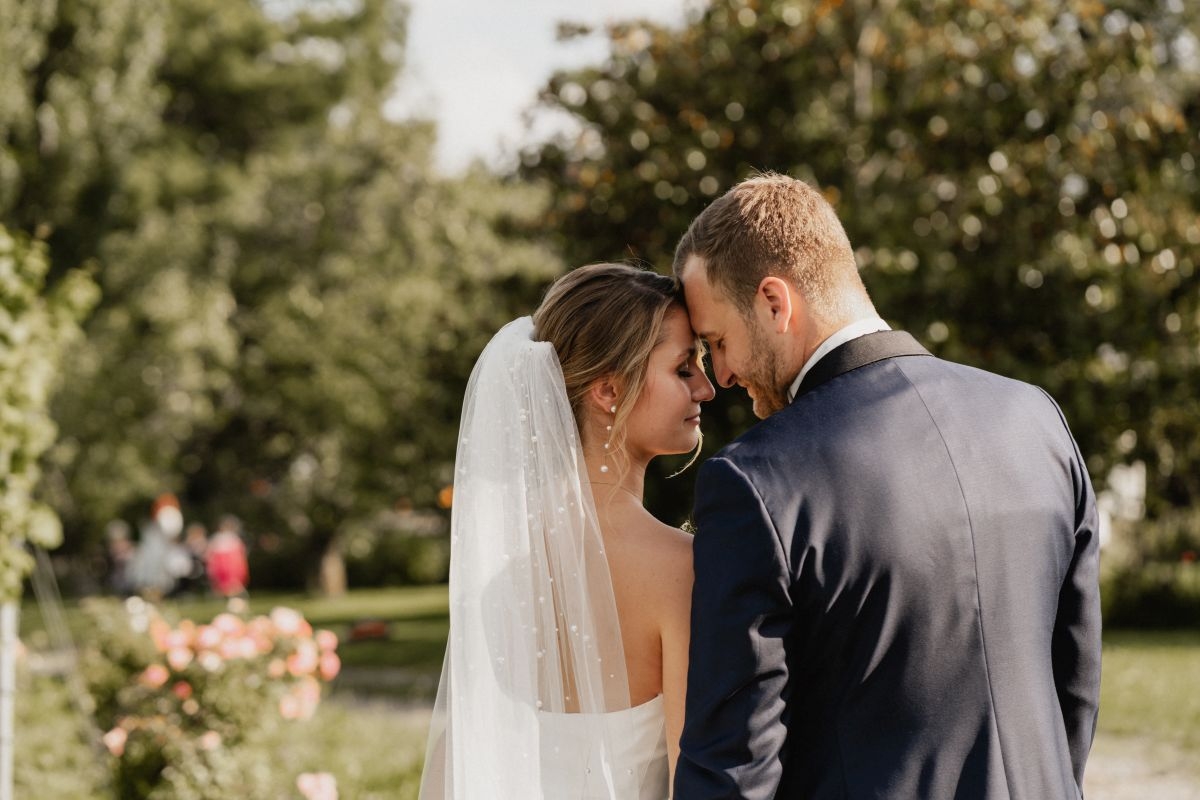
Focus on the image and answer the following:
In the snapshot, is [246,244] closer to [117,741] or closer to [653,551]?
[117,741]

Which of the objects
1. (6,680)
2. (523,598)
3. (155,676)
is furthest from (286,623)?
(523,598)

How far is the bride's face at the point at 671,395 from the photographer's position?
2.71 m

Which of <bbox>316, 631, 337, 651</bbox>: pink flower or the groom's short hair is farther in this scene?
<bbox>316, 631, 337, 651</bbox>: pink flower

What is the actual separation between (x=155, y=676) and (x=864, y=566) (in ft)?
16.9

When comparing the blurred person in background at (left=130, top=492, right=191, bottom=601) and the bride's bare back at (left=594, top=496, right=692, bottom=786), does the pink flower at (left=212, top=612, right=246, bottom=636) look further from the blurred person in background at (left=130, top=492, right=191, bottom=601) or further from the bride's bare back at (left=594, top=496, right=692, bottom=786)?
the blurred person in background at (left=130, top=492, right=191, bottom=601)

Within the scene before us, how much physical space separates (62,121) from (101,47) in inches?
55.5

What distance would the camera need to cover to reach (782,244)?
2266 mm

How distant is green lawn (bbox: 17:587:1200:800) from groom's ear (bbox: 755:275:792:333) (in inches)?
210

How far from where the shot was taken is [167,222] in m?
22.3

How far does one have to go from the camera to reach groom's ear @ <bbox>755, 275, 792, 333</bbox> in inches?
89.5

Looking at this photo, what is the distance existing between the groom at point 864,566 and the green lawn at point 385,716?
17.3ft

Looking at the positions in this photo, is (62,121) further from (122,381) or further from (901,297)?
(901,297)

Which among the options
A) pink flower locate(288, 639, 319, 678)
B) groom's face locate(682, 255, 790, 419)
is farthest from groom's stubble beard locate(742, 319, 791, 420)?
pink flower locate(288, 639, 319, 678)

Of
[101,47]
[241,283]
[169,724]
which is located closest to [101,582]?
[241,283]
